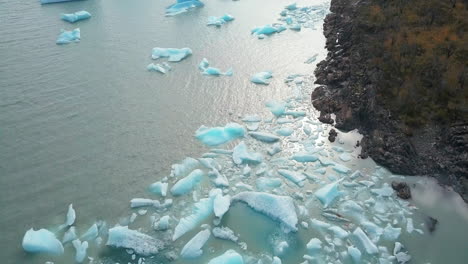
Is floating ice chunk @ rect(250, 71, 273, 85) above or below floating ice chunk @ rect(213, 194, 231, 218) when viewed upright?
above

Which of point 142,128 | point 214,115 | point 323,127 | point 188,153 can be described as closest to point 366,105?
point 323,127

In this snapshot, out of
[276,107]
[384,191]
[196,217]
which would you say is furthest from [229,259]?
[276,107]

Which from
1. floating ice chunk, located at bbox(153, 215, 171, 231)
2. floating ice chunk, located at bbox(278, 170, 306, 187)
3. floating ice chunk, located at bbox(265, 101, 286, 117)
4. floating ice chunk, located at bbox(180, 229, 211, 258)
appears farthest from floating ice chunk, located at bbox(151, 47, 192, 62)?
floating ice chunk, located at bbox(180, 229, 211, 258)

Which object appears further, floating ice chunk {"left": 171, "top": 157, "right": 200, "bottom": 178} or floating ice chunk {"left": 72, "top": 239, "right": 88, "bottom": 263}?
floating ice chunk {"left": 171, "top": 157, "right": 200, "bottom": 178}

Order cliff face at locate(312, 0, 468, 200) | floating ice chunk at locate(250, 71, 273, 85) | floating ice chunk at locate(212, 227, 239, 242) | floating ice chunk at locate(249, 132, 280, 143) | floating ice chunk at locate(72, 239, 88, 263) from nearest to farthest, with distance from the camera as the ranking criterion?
floating ice chunk at locate(72, 239, 88, 263), floating ice chunk at locate(212, 227, 239, 242), cliff face at locate(312, 0, 468, 200), floating ice chunk at locate(249, 132, 280, 143), floating ice chunk at locate(250, 71, 273, 85)

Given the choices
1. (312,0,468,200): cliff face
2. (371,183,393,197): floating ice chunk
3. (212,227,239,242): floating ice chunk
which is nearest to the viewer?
(212,227,239,242): floating ice chunk

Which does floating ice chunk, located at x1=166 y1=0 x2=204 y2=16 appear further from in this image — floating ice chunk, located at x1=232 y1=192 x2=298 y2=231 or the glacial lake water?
floating ice chunk, located at x1=232 y1=192 x2=298 y2=231
